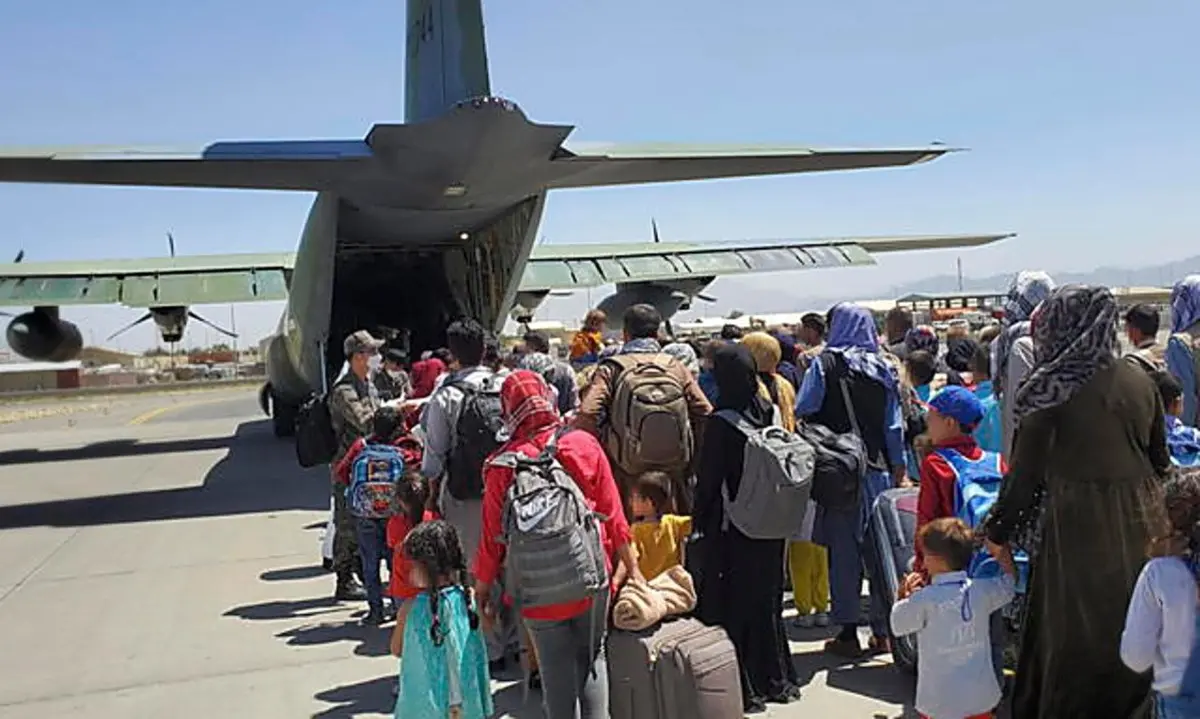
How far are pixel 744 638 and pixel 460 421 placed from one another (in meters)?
1.67

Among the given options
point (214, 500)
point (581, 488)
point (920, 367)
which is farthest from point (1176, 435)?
point (214, 500)

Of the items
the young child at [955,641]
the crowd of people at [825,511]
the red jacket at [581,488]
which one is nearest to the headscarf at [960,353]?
the crowd of people at [825,511]

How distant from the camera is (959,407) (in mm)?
4121

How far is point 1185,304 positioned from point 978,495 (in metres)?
2.56

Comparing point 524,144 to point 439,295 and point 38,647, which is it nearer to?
point 38,647

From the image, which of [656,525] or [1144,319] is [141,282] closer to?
[656,525]

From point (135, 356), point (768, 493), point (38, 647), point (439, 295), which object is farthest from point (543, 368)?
point (135, 356)

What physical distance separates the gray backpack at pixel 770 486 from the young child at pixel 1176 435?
4.53ft

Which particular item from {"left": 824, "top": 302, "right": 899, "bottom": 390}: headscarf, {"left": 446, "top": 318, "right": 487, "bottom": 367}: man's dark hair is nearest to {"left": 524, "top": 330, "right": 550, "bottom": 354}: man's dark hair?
{"left": 446, "top": 318, "right": 487, "bottom": 367}: man's dark hair

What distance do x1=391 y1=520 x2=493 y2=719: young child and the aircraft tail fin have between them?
7.30 meters

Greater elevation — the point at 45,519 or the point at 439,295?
the point at 439,295

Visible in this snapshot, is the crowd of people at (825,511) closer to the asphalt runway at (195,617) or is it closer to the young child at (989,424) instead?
the young child at (989,424)

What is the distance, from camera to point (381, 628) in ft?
19.7

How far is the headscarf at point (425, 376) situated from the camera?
708cm
